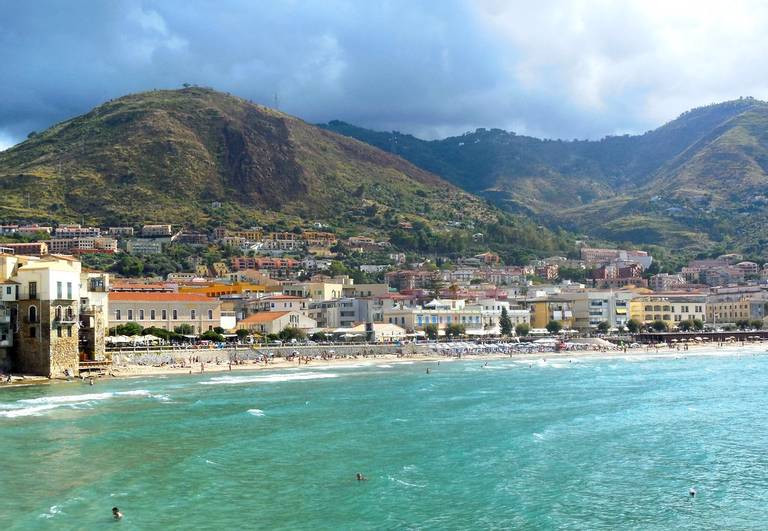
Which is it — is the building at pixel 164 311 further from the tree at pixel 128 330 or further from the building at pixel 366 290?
the building at pixel 366 290

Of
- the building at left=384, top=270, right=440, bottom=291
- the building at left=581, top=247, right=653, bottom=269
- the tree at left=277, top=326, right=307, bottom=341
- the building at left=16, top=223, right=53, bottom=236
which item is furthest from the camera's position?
the building at left=581, top=247, right=653, bottom=269

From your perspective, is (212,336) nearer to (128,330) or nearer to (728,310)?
(128,330)

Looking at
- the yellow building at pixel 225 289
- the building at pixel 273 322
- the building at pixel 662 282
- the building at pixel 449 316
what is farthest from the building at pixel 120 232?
the building at pixel 662 282

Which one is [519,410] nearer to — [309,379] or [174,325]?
[309,379]

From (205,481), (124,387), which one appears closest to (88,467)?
(205,481)

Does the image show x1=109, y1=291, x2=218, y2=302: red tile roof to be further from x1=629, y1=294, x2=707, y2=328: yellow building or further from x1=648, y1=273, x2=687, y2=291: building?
x1=648, y1=273, x2=687, y2=291: building

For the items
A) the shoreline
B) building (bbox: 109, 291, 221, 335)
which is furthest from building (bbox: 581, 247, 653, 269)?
building (bbox: 109, 291, 221, 335)

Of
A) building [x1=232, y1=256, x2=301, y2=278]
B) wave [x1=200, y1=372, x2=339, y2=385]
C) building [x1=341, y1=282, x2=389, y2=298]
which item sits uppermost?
building [x1=232, y1=256, x2=301, y2=278]
